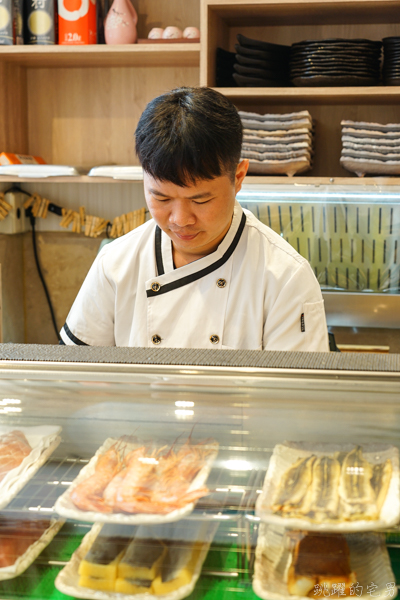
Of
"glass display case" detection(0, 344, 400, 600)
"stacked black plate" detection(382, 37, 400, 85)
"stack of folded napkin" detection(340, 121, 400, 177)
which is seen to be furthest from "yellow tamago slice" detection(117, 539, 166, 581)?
"stacked black plate" detection(382, 37, 400, 85)

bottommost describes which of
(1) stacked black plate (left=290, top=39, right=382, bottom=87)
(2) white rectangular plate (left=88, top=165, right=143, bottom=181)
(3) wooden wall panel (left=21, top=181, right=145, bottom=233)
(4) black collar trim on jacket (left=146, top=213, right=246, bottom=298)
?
(4) black collar trim on jacket (left=146, top=213, right=246, bottom=298)

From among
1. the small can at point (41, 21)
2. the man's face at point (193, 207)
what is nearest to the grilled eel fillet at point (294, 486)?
the man's face at point (193, 207)

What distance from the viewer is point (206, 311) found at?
1.23 m

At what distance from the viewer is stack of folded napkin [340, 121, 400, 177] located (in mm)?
2117

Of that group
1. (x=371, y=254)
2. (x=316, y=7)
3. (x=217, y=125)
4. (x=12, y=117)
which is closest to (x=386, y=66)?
(x=316, y=7)

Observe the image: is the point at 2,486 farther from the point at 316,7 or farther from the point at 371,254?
the point at 316,7

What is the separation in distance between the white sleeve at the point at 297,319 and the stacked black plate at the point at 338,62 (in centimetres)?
119

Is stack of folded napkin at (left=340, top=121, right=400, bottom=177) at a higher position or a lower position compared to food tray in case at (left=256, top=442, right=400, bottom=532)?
higher

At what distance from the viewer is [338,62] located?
2.09m

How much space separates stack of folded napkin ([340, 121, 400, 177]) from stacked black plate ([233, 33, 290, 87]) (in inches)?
13.0

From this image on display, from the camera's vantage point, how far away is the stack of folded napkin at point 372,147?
2.12 metres

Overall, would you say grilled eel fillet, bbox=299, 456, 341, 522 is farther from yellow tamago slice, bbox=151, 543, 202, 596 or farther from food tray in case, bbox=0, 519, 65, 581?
food tray in case, bbox=0, 519, 65, 581

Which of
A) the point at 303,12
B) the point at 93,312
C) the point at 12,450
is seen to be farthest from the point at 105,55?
the point at 12,450

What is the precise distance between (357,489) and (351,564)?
8cm
